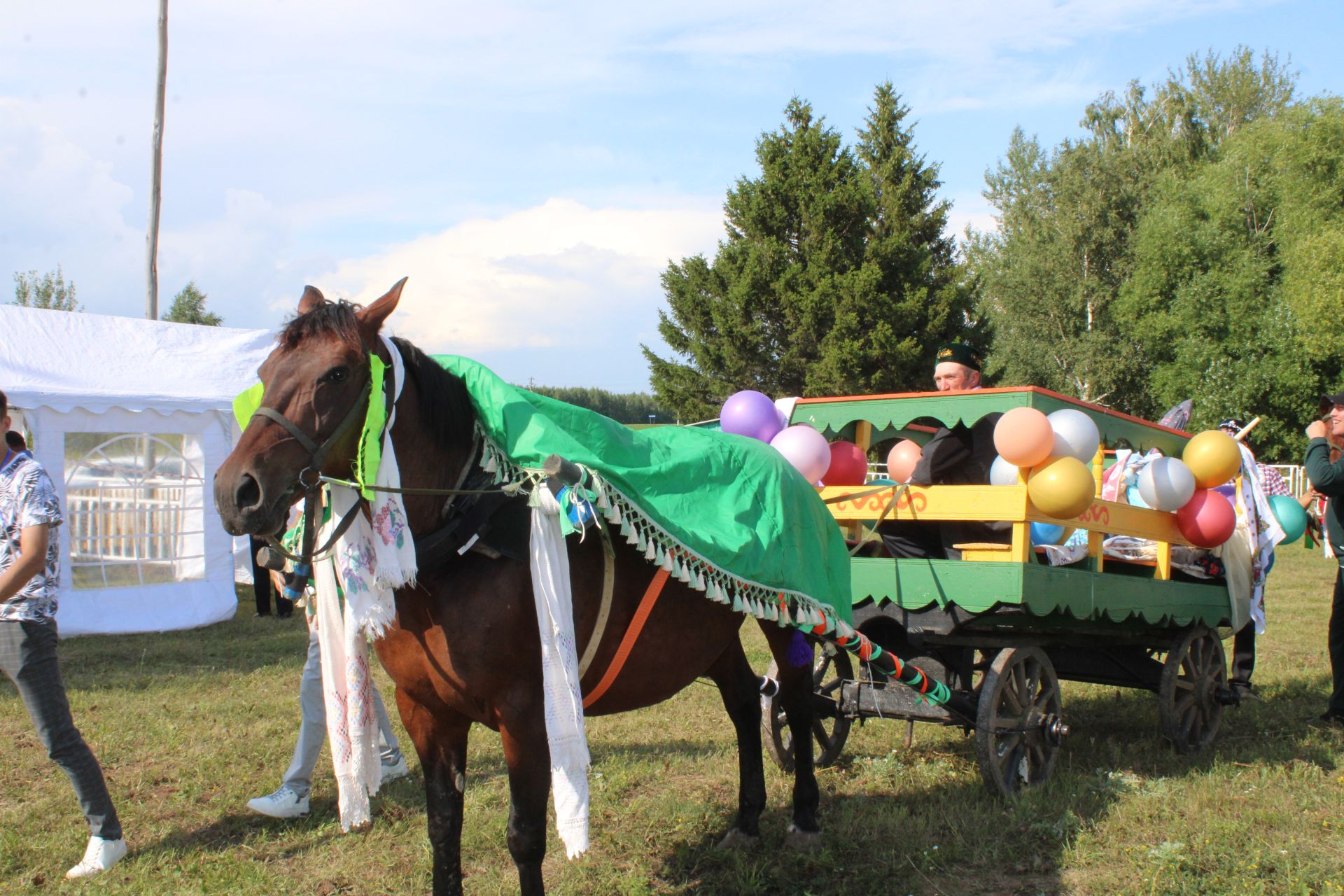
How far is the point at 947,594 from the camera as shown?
171 inches

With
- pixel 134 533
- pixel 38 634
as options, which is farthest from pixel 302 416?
pixel 134 533

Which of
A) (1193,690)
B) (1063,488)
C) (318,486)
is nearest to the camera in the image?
(318,486)

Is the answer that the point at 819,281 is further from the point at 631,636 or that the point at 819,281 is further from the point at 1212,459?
the point at 631,636

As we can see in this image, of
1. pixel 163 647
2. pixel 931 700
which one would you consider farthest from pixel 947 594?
pixel 163 647

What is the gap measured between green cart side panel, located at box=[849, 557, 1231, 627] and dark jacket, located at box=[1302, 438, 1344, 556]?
134cm

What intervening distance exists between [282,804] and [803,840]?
Answer: 2.33m

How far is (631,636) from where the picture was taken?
3107 millimetres

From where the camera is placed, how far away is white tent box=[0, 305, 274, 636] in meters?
8.70

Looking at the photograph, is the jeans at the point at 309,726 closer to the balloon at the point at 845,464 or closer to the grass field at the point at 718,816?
the grass field at the point at 718,816

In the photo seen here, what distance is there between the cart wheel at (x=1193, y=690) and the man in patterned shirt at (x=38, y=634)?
505 centimetres

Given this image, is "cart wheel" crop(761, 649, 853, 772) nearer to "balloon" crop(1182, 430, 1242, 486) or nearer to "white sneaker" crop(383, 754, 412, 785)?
"white sneaker" crop(383, 754, 412, 785)

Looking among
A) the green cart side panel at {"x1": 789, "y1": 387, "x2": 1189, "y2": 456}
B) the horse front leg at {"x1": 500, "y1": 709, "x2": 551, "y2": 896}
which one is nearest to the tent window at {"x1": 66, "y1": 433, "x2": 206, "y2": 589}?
the green cart side panel at {"x1": 789, "y1": 387, "x2": 1189, "y2": 456}

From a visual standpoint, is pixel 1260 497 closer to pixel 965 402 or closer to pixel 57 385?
pixel 965 402

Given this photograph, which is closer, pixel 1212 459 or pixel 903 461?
pixel 1212 459
